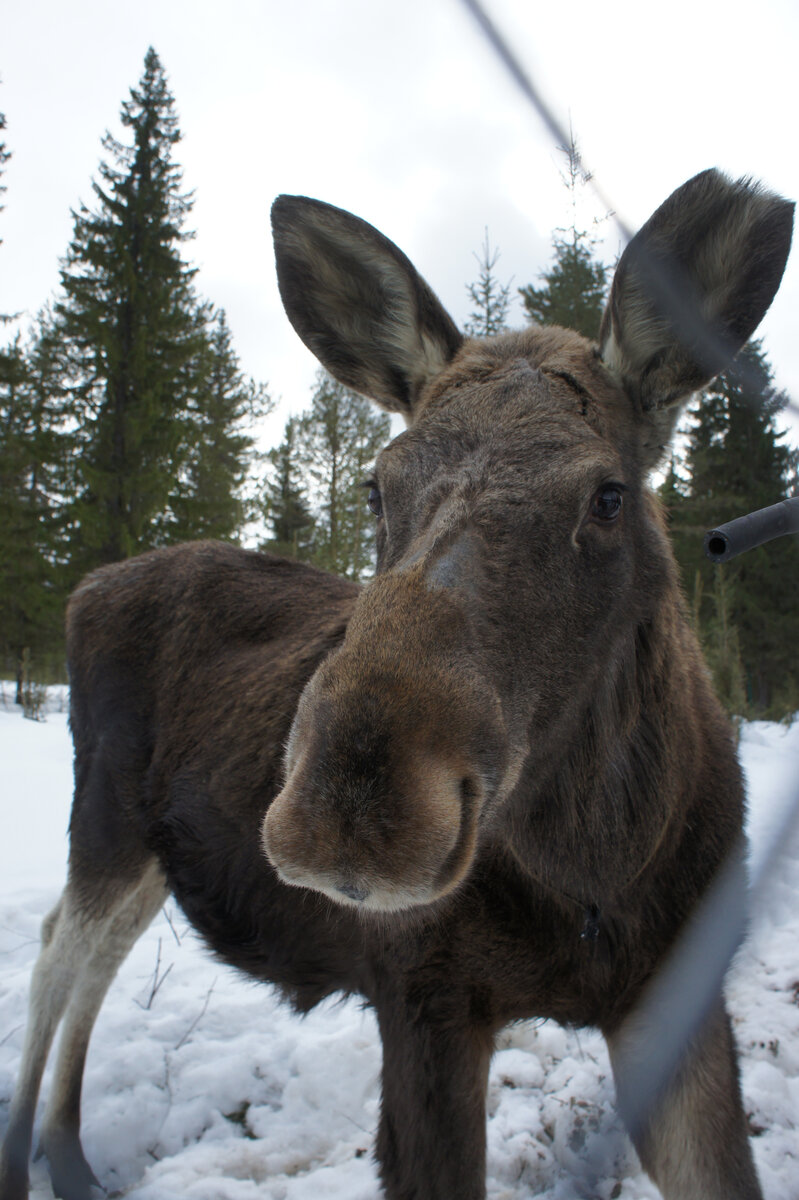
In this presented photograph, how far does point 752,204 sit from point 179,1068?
4.15 metres

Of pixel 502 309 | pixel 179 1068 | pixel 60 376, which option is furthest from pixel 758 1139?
pixel 60 376

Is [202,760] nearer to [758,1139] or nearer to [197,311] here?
[758,1139]

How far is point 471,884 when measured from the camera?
1.99 metres

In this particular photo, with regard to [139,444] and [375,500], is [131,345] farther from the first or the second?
[375,500]

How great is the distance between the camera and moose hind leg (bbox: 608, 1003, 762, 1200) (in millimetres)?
2082

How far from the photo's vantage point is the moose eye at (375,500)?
2.11 meters

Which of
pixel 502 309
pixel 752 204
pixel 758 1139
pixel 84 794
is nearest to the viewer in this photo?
pixel 752 204

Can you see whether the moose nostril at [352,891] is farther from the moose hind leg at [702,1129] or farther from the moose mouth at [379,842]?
the moose hind leg at [702,1129]

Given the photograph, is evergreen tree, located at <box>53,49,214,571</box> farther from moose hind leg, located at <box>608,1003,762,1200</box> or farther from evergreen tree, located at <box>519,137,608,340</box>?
moose hind leg, located at <box>608,1003,762,1200</box>

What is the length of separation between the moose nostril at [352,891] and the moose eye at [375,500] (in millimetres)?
1219

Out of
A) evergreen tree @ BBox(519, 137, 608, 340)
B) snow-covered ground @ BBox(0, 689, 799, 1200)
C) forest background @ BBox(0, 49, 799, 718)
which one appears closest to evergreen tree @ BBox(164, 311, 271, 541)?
forest background @ BBox(0, 49, 799, 718)

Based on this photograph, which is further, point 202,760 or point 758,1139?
point 202,760

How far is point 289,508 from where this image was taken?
2420 centimetres

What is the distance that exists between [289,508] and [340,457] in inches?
118
